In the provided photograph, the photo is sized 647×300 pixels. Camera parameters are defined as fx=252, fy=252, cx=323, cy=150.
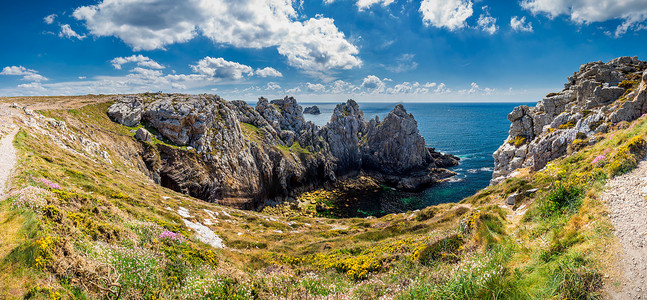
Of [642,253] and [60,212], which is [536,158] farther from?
[60,212]

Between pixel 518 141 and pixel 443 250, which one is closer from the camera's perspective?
pixel 443 250

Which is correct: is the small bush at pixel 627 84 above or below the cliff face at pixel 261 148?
above

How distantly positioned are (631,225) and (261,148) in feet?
223

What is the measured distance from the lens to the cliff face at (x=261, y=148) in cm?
5250

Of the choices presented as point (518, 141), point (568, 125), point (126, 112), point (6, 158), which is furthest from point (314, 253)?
point (126, 112)

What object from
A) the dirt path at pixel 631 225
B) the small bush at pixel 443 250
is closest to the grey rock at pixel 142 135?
the small bush at pixel 443 250

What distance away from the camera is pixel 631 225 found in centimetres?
878

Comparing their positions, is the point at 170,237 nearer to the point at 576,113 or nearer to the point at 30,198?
the point at 30,198

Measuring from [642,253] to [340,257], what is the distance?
1492cm

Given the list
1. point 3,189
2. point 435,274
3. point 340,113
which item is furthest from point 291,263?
point 340,113

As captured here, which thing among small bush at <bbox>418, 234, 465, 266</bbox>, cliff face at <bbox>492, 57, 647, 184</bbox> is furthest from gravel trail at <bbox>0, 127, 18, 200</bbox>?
cliff face at <bbox>492, 57, 647, 184</bbox>

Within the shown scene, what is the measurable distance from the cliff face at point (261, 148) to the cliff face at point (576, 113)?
1613 inches

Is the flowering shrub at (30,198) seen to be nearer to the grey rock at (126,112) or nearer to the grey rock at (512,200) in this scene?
the grey rock at (512,200)

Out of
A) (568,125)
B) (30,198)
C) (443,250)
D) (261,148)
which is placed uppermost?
(568,125)
